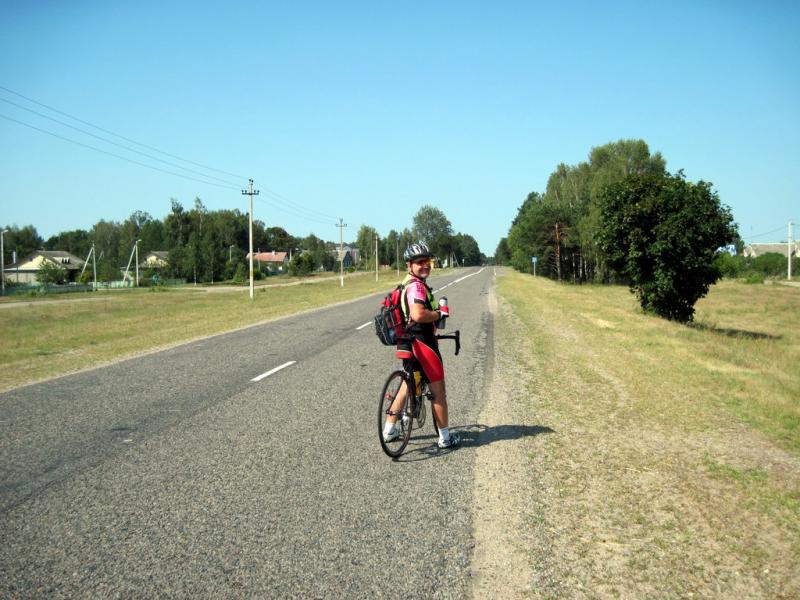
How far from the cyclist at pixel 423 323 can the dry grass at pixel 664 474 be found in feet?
3.77

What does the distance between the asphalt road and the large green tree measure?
45.9ft

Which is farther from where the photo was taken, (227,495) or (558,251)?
(558,251)

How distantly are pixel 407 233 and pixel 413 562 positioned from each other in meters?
152

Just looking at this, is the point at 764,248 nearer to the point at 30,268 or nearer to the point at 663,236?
the point at 663,236

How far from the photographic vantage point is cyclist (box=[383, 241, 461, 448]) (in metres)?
5.58

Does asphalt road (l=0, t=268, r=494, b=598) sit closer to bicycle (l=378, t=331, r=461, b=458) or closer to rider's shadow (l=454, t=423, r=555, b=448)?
rider's shadow (l=454, t=423, r=555, b=448)

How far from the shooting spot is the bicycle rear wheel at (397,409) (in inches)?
227

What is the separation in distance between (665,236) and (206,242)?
267ft

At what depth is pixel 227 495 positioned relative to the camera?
190 inches

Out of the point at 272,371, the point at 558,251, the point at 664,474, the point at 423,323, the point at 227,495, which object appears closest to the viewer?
the point at 227,495

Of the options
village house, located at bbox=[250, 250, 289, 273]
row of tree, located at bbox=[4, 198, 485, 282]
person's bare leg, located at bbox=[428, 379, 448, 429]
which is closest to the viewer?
person's bare leg, located at bbox=[428, 379, 448, 429]

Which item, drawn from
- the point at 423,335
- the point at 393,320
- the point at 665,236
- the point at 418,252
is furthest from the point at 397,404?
the point at 665,236

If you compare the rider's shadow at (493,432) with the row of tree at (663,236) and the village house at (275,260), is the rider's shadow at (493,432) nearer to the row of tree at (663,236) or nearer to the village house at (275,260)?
the row of tree at (663,236)

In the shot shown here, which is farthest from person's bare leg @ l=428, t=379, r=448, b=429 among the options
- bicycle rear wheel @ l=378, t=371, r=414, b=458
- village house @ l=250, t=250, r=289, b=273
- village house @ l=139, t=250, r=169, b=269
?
village house @ l=250, t=250, r=289, b=273
